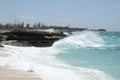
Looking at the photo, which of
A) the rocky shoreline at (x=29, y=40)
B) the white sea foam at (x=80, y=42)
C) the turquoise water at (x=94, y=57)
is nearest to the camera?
the turquoise water at (x=94, y=57)

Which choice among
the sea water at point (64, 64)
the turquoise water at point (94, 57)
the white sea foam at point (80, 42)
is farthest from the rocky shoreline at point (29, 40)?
the sea water at point (64, 64)

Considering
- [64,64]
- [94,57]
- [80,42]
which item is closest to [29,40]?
[94,57]

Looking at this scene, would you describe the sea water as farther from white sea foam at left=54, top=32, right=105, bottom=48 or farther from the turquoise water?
white sea foam at left=54, top=32, right=105, bottom=48

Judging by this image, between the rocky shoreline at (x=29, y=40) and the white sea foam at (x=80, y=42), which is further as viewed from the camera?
the white sea foam at (x=80, y=42)

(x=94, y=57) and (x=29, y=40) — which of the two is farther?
(x=29, y=40)

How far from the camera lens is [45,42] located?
34.8 metres

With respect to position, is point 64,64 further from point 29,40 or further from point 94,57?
point 29,40

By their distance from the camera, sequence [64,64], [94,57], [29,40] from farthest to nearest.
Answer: [29,40] → [94,57] → [64,64]

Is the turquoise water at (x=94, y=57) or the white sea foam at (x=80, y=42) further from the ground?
the turquoise water at (x=94, y=57)

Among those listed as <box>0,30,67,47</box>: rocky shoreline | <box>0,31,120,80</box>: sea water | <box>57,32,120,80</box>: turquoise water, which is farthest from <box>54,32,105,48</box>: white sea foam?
<box>0,31,120,80</box>: sea water

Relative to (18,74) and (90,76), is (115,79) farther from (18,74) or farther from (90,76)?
(18,74)

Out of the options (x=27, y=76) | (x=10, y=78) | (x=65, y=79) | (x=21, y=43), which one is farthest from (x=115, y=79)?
(x=21, y=43)

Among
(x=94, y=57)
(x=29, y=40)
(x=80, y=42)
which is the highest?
(x=29, y=40)

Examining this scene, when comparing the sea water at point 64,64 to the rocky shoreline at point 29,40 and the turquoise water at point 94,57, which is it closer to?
the turquoise water at point 94,57
